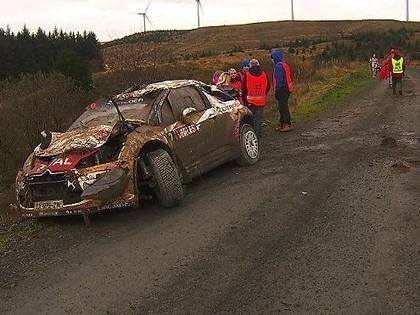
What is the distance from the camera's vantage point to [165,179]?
6.55 meters

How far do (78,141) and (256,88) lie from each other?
571 centimetres

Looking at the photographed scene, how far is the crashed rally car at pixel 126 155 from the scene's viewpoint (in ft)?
20.6

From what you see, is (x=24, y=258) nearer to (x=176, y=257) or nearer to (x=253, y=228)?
(x=176, y=257)

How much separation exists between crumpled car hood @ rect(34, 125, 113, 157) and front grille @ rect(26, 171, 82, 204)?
354 mm

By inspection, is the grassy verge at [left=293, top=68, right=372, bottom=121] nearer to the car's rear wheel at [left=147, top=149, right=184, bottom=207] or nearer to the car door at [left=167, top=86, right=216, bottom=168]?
the car door at [left=167, top=86, right=216, bottom=168]

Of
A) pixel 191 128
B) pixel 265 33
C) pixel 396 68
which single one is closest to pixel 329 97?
pixel 396 68

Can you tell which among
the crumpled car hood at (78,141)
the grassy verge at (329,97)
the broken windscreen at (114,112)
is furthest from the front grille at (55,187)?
the grassy verge at (329,97)

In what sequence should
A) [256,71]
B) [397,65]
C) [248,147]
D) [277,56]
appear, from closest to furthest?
[248,147], [256,71], [277,56], [397,65]

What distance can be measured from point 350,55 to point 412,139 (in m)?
45.2

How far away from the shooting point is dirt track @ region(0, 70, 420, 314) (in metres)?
4.18

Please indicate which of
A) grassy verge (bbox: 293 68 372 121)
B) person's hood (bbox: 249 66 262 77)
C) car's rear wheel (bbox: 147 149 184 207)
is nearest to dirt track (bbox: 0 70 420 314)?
car's rear wheel (bbox: 147 149 184 207)

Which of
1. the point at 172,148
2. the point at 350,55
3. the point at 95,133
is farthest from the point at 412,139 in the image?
the point at 350,55

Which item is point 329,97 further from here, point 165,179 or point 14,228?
point 14,228

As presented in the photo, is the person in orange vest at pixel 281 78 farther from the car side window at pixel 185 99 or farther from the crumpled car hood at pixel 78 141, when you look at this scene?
the crumpled car hood at pixel 78 141
